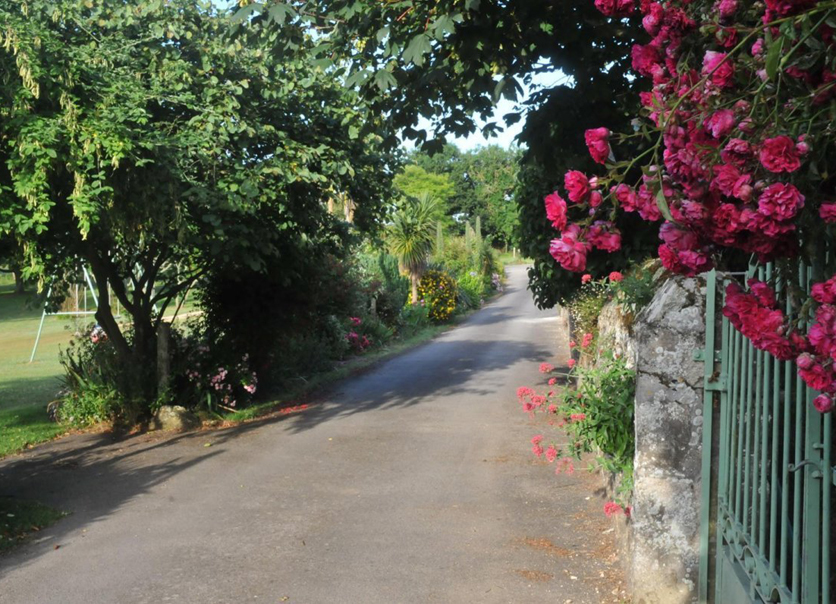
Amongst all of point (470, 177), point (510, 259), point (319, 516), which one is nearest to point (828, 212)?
point (319, 516)

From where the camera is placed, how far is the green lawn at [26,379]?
13398 millimetres

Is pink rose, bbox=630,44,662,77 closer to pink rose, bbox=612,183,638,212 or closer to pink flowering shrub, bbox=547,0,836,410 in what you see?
pink flowering shrub, bbox=547,0,836,410

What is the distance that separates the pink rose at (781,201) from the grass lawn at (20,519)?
7.41 m

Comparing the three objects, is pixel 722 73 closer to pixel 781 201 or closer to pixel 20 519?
pixel 781 201

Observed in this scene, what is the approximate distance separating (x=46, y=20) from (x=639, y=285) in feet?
29.4

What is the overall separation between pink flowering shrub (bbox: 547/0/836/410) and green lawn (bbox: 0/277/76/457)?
408 inches

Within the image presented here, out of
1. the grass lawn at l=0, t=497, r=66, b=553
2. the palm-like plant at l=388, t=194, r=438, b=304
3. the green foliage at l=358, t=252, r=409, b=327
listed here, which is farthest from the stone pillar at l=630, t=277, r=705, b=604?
the palm-like plant at l=388, t=194, r=438, b=304

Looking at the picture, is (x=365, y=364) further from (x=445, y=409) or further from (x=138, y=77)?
(x=138, y=77)

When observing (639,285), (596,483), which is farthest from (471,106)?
(596,483)

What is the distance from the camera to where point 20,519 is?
855 cm

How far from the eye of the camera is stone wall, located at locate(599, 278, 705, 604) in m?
5.17

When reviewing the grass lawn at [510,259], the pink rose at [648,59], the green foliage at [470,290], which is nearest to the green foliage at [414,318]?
the green foliage at [470,290]

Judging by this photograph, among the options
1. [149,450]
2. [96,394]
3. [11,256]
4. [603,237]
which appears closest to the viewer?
[603,237]

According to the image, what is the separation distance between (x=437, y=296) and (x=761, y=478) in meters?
32.7
